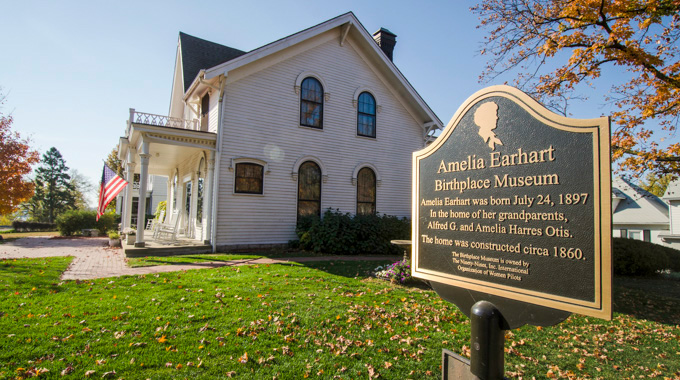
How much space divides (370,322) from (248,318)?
1.76m

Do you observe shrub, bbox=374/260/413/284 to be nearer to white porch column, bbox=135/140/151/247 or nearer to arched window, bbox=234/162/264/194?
arched window, bbox=234/162/264/194

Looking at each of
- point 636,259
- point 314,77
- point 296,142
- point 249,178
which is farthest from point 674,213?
point 249,178

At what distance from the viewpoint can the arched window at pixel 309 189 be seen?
1507 cm

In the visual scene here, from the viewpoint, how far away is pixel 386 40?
19.3m

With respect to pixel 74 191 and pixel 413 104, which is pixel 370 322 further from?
pixel 74 191

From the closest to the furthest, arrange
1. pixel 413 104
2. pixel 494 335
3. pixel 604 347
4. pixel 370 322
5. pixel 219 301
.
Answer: pixel 494 335 < pixel 604 347 < pixel 370 322 < pixel 219 301 < pixel 413 104

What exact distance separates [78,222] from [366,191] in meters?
20.8

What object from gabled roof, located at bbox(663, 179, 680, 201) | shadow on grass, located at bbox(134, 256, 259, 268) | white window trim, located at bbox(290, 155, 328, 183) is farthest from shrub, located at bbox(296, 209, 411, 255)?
gabled roof, located at bbox(663, 179, 680, 201)

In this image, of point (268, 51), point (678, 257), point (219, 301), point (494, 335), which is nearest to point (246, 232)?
point (268, 51)

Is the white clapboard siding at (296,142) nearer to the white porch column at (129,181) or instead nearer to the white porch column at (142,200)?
the white porch column at (142,200)

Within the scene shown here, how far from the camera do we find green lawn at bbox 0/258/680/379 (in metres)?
3.96

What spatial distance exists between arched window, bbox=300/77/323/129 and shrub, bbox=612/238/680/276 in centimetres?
1137

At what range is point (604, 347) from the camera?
503 centimetres

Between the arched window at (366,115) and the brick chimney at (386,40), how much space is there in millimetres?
3771
